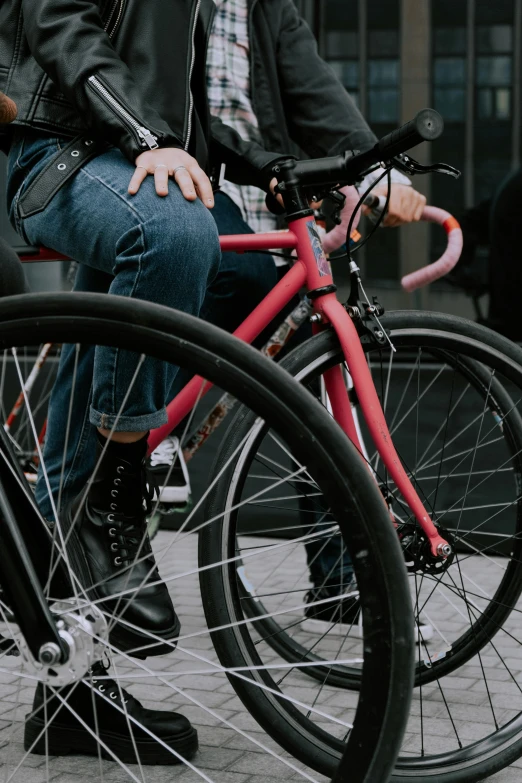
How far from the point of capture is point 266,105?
11.0ft

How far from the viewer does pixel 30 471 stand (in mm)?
3789

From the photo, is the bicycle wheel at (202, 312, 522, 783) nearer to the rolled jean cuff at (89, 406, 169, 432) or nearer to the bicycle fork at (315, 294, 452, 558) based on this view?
the bicycle fork at (315, 294, 452, 558)

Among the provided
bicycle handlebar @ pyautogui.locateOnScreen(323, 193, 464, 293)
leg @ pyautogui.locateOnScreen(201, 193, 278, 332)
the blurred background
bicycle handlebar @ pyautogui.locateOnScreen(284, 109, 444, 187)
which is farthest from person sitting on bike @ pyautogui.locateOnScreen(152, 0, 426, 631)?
the blurred background

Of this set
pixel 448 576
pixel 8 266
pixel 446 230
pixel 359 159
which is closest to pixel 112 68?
pixel 8 266

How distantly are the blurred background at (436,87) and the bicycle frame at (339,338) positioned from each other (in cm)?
284

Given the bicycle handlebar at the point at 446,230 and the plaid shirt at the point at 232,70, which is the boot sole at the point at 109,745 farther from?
the plaid shirt at the point at 232,70

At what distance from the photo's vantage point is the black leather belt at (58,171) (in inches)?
89.5

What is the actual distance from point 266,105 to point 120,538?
1.71 m

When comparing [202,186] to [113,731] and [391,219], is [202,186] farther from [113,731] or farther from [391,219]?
[113,731]

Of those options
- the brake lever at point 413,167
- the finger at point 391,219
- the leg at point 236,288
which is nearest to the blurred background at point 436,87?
the leg at point 236,288

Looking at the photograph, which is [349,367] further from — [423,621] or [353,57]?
[353,57]

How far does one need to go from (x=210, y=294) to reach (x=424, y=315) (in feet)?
3.28

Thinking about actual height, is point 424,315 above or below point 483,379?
above

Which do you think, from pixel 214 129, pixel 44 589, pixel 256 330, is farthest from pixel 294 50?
pixel 44 589
